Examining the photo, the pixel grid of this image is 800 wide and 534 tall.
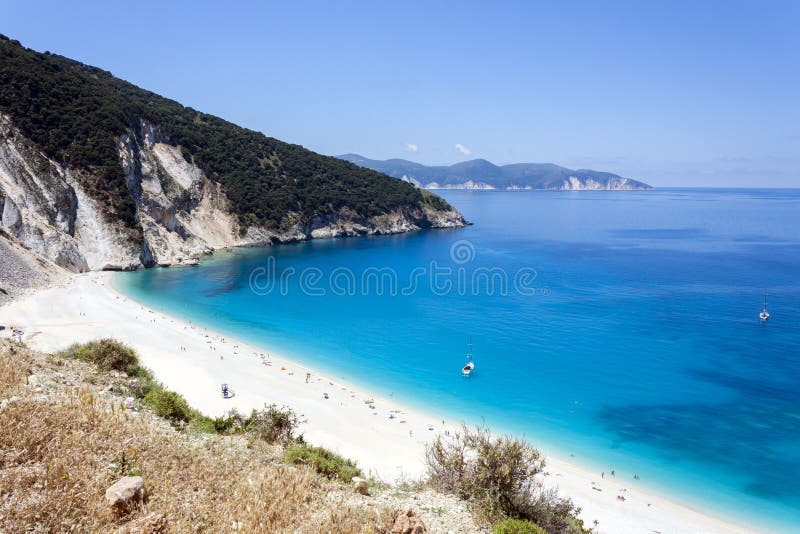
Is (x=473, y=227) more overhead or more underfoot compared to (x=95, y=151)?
more underfoot

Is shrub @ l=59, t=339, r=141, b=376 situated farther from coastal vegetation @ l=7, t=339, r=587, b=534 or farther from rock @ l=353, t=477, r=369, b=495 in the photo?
rock @ l=353, t=477, r=369, b=495

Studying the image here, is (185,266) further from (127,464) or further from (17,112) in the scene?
(127,464)

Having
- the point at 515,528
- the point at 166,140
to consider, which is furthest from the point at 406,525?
the point at 166,140

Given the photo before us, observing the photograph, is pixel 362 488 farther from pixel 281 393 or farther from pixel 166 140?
pixel 166 140

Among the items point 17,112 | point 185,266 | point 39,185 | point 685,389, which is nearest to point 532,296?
point 685,389

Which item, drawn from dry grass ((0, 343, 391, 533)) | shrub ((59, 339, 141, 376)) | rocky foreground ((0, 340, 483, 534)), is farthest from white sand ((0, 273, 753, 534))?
shrub ((59, 339, 141, 376))

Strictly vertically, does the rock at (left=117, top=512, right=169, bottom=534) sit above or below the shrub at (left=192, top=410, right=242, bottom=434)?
above
